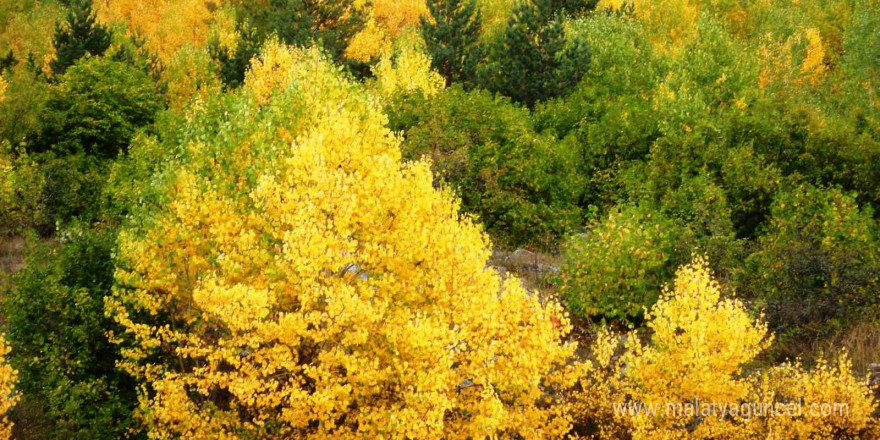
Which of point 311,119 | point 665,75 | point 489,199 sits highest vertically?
point 665,75

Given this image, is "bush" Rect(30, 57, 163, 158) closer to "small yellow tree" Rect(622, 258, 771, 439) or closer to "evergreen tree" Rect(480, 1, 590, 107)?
"evergreen tree" Rect(480, 1, 590, 107)

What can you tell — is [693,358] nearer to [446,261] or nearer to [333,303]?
[446,261]

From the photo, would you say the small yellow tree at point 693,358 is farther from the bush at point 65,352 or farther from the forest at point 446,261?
the bush at point 65,352

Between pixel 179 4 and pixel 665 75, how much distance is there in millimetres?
48621

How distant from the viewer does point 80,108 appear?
38.5 metres

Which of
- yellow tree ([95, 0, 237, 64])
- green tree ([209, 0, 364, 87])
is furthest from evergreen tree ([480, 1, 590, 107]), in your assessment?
yellow tree ([95, 0, 237, 64])

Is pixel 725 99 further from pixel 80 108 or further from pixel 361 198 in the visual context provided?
pixel 80 108

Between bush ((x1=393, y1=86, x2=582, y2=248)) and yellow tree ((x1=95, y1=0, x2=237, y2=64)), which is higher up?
yellow tree ((x1=95, y1=0, x2=237, y2=64))

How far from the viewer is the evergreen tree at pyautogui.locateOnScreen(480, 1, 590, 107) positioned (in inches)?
1647

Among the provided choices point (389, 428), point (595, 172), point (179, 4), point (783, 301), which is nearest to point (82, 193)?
point (595, 172)

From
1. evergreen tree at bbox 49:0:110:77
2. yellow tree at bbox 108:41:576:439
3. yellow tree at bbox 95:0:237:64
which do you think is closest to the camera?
yellow tree at bbox 108:41:576:439

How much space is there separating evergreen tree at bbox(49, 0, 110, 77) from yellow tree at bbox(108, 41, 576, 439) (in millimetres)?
33513

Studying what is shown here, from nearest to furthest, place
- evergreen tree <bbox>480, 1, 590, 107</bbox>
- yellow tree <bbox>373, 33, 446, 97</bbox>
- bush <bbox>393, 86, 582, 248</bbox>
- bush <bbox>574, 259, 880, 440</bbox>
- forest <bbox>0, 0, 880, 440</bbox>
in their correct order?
1. forest <bbox>0, 0, 880, 440</bbox>
2. bush <bbox>574, 259, 880, 440</bbox>
3. bush <bbox>393, 86, 582, 248</bbox>
4. yellow tree <bbox>373, 33, 446, 97</bbox>
5. evergreen tree <bbox>480, 1, 590, 107</bbox>

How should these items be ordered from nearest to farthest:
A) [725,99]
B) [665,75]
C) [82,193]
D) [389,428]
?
1. [389,428]
2. [82,193]
3. [725,99]
4. [665,75]
